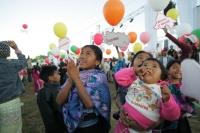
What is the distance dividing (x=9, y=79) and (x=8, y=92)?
6.7 inches

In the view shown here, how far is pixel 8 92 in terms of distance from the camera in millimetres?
1773

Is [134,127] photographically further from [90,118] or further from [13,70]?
[13,70]

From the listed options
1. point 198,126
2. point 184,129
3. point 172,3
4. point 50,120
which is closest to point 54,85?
point 50,120

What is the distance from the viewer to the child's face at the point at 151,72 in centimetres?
114

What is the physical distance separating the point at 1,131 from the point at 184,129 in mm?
2341

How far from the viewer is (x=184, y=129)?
1655mm

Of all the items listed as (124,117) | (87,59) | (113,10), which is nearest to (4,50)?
(87,59)

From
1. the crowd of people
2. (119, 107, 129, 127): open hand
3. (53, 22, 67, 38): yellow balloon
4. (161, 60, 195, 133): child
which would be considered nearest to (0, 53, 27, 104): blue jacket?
the crowd of people

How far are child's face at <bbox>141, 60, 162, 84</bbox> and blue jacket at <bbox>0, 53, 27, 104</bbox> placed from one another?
1653mm

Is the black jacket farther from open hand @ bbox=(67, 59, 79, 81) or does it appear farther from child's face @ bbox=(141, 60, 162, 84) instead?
child's face @ bbox=(141, 60, 162, 84)

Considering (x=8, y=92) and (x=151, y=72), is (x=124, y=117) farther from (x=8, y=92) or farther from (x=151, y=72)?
(x=8, y=92)

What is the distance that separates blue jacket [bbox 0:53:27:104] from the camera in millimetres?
1740

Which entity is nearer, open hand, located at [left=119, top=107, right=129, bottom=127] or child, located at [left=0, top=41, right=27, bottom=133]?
open hand, located at [left=119, top=107, right=129, bottom=127]

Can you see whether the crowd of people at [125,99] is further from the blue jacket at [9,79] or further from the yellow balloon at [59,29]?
the yellow balloon at [59,29]
